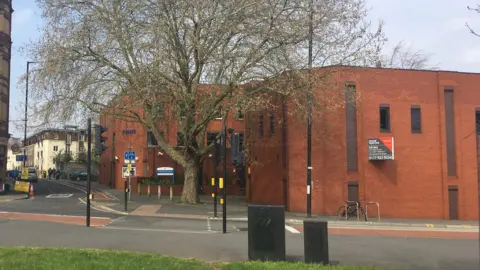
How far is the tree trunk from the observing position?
27438 mm

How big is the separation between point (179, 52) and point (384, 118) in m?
11.5

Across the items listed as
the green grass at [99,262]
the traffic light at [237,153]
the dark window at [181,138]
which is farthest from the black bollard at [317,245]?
the dark window at [181,138]

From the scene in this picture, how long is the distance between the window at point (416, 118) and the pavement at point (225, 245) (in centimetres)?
1218

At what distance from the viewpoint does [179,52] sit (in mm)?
22266

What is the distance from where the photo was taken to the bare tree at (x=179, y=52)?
2105 centimetres

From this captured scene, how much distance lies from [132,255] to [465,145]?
22174 millimetres

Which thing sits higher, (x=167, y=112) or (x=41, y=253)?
(x=167, y=112)

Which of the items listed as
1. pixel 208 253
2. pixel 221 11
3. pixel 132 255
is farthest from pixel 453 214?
pixel 132 255

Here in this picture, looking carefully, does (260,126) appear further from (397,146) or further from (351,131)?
(397,146)

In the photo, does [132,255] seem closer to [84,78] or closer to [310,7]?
[310,7]

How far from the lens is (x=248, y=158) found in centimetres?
2770

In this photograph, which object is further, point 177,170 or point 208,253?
point 177,170

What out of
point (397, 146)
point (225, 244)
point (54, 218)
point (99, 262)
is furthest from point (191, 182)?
point (99, 262)

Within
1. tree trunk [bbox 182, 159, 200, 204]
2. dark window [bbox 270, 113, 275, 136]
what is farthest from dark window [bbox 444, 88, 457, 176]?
tree trunk [bbox 182, 159, 200, 204]
